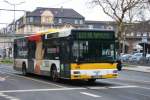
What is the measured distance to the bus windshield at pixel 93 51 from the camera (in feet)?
75.6

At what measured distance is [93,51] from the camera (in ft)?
76.1

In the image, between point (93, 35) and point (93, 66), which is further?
point (93, 35)

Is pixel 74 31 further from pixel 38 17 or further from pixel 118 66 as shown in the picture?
pixel 38 17

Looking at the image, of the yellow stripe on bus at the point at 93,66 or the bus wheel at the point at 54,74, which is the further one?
the bus wheel at the point at 54,74

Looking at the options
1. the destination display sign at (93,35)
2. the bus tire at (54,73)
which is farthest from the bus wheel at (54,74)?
the destination display sign at (93,35)

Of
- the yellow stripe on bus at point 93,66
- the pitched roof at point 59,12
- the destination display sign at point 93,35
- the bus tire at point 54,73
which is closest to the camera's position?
the yellow stripe on bus at point 93,66

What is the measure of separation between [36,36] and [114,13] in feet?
122

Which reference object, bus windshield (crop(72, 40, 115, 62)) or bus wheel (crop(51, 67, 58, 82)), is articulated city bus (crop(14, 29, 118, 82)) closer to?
bus windshield (crop(72, 40, 115, 62))

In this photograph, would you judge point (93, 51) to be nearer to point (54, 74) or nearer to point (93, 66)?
point (93, 66)

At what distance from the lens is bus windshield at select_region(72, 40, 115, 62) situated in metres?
23.0

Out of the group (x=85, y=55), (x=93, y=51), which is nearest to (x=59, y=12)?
(x=93, y=51)

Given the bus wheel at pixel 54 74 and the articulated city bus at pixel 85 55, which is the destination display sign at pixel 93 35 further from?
the bus wheel at pixel 54 74

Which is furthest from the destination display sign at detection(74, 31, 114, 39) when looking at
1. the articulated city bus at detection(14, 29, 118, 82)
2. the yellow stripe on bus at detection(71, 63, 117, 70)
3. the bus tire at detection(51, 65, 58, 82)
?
the bus tire at detection(51, 65, 58, 82)

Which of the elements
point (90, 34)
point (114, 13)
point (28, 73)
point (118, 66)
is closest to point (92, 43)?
point (90, 34)
